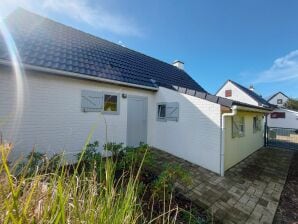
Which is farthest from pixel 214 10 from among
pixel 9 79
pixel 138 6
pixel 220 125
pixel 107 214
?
pixel 107 214

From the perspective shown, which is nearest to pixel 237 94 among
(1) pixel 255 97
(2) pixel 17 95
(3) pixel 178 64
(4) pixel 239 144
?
(1) pixel 255 97

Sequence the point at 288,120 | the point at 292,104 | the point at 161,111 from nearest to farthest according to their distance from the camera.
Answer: the point at 161,111
the point at 288,120
the point at 292,104

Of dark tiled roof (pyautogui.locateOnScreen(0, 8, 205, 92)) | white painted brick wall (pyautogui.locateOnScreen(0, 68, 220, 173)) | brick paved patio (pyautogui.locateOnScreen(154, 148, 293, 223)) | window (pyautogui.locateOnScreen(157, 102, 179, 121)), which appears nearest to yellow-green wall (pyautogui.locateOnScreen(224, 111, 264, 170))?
brick paved patio (pyautogui.locateOnScreen(154, 148, 293, 223))

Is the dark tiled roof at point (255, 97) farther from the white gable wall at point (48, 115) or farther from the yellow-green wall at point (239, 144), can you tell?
the white gable wall at point (48, 115)

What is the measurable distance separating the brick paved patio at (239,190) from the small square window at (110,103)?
2748 millimetres

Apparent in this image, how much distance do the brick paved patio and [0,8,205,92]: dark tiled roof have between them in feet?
13.9

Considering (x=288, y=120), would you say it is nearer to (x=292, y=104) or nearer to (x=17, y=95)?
(x=292, y=104)

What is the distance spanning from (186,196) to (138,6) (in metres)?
7.40

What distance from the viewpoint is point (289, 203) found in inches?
168

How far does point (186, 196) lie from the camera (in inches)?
158

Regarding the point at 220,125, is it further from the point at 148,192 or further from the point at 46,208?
the point at 46,208

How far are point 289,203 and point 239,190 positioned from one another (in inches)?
47.4

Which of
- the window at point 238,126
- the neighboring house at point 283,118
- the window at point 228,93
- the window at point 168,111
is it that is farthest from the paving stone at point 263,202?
the neighboring house at point 283,118

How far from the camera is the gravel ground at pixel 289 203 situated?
362 cm
